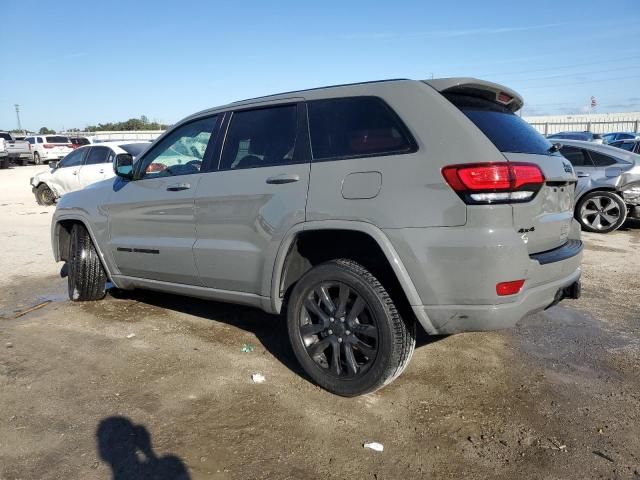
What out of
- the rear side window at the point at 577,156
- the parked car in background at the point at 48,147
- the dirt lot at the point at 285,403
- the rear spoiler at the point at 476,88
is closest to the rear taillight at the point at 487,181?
the rear spoiler at the point at 476,88

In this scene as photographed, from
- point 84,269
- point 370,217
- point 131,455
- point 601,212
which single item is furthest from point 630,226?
point 131,455

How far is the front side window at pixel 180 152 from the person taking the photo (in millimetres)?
4195

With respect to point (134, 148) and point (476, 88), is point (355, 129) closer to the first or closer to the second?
point (476, 88)

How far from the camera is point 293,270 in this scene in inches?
143

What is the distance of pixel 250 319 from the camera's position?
4.91 meters

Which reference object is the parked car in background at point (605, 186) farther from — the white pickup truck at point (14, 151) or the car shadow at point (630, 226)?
the white pickup truck at point (14, 151)

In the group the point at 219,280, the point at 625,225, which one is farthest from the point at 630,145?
the point at 219,280

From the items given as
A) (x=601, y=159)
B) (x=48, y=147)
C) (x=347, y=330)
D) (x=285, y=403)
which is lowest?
(x=285, y=403)

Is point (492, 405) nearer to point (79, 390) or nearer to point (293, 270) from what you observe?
point (293, 270)

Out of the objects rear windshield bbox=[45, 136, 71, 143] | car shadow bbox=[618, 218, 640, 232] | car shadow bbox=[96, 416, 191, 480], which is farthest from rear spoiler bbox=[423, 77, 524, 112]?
rear windshield bbox=[45, 136, 71, 143]

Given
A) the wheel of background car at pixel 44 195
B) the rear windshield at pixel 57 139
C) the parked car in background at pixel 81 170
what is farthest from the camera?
the rear windshield at pixel 57 139

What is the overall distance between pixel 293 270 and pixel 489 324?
4.52 ft

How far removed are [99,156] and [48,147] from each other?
2311 centimetres

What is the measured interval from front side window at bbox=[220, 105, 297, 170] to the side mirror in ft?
3.81
